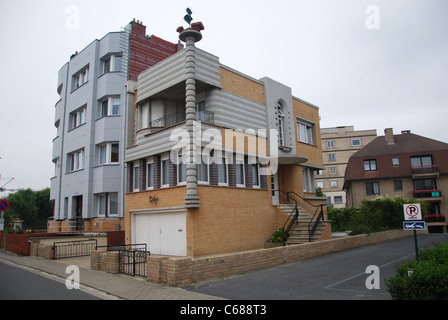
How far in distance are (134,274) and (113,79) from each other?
55.6 ft

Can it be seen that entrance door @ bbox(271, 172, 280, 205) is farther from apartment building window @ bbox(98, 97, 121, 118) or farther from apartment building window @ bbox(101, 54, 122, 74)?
apartment building window @ bbox(101, 54, 122, 74)

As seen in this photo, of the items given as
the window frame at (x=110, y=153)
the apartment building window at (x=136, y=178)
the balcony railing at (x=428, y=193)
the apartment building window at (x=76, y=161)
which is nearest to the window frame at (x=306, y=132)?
the apartment building window at (x=136, y=178)

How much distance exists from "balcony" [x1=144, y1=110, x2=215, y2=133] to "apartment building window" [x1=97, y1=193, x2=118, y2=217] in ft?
24.9

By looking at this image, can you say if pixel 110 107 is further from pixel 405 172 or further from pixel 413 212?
pixel 405 172

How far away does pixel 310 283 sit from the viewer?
952 cm

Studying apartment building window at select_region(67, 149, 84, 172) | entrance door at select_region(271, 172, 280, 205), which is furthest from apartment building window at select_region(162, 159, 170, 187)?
apartment building window at select_region(67, 149, 84, 172)

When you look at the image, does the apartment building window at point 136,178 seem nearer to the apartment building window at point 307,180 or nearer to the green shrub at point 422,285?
the apartment building window at point 307,180

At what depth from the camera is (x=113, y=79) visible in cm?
2420

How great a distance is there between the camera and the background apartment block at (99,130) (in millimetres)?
23172

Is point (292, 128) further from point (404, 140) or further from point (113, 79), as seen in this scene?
point (404, 140)

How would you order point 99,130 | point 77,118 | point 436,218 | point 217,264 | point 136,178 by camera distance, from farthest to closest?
point 436,218 < point 77,118 < point 99,130 < point 136,178 < point 217,264

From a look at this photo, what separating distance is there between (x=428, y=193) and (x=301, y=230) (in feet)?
100
